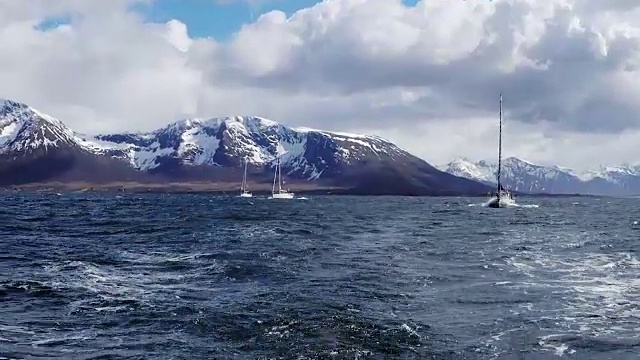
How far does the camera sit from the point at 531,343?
3031 centimetres

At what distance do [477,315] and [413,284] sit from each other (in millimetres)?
9462

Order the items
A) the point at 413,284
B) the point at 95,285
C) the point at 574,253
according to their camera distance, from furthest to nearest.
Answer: the point at 574,253, the point at 413,284, the point at 95,285

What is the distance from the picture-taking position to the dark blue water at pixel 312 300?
2892 cm

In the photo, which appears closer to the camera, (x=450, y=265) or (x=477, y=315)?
(x=477, y=315)

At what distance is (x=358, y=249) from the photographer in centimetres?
6700

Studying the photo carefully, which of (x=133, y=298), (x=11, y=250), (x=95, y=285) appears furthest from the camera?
(x=11, y=250)

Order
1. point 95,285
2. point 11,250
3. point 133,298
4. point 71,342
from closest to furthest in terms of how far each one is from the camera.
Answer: point 71,342, point 133,298, point 95,285, point 11,250

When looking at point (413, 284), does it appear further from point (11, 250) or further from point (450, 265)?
point (11, 250)

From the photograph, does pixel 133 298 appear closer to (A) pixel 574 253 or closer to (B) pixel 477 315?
(B) pixel 477 315

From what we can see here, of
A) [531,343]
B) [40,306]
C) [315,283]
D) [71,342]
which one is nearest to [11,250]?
[40,306]

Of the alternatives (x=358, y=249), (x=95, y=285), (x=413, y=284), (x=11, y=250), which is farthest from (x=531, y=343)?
(x=11, y=250)

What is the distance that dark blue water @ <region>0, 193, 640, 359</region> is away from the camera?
28922 millimetres

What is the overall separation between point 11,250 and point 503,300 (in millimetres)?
→ 43094

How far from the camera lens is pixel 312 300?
38000mm
